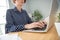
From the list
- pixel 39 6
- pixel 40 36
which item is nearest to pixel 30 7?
pixel 39 6

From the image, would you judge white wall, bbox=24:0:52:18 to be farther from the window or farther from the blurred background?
the window

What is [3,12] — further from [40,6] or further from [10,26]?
[40,6]

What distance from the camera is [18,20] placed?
1.92 ft

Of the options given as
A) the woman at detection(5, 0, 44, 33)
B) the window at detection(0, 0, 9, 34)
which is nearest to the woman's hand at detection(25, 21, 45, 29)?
the woman at detection(5, 0, 44, 33)

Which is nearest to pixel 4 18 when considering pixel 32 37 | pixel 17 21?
pixel 17 21

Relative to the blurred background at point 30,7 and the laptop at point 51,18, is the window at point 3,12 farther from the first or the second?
the laptop at point 51,18

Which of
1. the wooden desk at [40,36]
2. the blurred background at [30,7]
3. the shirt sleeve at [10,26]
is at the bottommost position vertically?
the wooden desk at [40,36]

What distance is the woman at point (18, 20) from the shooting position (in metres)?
0.58

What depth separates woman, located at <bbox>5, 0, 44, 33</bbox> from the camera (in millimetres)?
580

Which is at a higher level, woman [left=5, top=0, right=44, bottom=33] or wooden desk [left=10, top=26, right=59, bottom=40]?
woman [left=5, top=0, right=44, bottom=33]

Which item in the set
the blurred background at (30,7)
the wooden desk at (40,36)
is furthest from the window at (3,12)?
the wooden desk at (40,36)

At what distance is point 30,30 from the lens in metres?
0.56

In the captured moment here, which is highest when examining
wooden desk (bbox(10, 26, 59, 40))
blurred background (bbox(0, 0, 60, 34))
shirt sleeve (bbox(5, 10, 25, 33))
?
A: blurred background (bbox(0, 0, 60, 34))

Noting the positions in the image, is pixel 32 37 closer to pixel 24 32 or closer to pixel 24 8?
pixel 24 32
